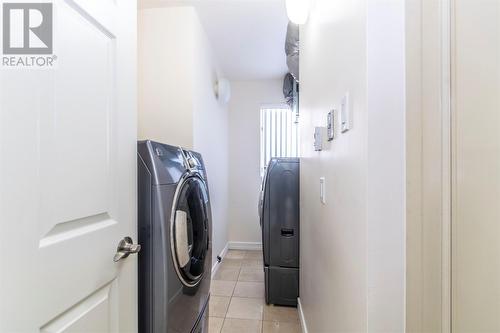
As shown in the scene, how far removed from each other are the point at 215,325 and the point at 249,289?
67 centimetres

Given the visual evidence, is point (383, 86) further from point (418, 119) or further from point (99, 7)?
point (99, 7)

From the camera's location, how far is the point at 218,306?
7.57 feet

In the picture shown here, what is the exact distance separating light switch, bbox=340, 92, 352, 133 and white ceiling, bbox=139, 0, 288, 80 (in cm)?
173

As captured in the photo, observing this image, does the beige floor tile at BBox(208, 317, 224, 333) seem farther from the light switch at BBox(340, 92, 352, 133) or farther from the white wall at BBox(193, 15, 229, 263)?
the light switch at BBox(340, 92, 352, 133)

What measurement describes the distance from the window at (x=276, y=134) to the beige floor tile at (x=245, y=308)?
201 centimetres

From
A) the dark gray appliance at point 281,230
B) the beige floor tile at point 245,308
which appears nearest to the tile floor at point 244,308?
the beige floor tile at point 245,308

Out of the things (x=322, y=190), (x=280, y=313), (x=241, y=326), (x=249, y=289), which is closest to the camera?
(x=322, y=190)

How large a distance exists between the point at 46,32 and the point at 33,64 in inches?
4.7

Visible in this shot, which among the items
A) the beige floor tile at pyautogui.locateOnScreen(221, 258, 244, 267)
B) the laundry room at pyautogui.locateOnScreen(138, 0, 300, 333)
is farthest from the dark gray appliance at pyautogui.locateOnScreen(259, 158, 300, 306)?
the beige floor tile at pyautogui.locateOnScreen(221, 258, 244, 267)

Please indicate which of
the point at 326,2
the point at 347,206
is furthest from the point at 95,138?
the point at 326,2

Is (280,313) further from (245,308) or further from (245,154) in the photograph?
(245,154)

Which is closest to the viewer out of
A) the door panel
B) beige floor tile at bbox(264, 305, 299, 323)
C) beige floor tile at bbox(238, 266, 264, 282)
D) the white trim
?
the door panel

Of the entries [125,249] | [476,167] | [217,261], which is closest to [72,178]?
[125,249]

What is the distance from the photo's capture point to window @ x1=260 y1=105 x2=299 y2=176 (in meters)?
3.96
